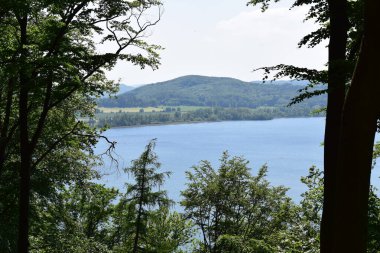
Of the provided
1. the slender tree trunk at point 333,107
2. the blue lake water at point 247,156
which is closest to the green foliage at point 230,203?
the slender tree trunk at point 333,107

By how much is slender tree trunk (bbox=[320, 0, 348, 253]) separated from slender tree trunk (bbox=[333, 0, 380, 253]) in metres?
2.07

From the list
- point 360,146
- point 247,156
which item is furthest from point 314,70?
point 247,156

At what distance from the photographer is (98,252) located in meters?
12.3

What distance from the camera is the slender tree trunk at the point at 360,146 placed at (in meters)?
3.69

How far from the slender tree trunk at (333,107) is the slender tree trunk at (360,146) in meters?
2.07

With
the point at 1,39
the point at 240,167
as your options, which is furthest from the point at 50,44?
the point at 240,167

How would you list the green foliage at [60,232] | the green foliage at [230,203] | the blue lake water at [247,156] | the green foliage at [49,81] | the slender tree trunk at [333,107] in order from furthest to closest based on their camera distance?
the blue lake water at [247,156] < the green foliage at [230,203] < the green foliage at [60,232] < the green foliage at [49,81] < the slender tree trunk at [333,107]

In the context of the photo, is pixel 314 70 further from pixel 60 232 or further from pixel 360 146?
pixel 60 232

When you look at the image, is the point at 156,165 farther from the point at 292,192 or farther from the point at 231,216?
the point at 292,192

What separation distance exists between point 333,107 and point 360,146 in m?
2.74

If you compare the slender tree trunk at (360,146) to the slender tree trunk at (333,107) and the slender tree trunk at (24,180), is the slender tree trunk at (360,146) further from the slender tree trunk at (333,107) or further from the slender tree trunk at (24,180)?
the slender tree trunk at (24,180)

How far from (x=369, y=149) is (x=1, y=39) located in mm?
9308

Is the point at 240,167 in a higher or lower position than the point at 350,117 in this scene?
lower

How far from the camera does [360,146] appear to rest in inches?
147
